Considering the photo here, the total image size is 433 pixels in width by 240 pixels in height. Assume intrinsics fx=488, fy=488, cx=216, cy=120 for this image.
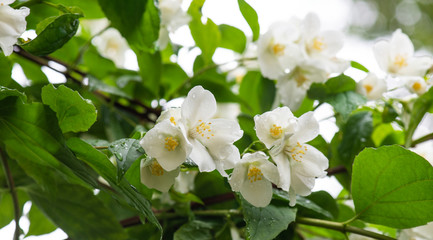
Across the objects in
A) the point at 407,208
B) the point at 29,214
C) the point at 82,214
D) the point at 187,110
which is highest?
the point at 187,110

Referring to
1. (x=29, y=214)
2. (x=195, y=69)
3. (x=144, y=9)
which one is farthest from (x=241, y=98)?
(x=29, y=214)

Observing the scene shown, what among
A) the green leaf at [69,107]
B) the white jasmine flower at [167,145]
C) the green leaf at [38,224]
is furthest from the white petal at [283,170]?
the green leaf at [38,224]

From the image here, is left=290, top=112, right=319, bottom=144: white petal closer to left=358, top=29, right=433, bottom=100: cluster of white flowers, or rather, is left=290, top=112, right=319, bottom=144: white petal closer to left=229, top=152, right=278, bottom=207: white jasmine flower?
left=229, top=152, right=278, bottom=207: white jasmine flower

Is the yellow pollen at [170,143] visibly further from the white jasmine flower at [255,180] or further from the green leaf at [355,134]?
the green leaf at [355,134]

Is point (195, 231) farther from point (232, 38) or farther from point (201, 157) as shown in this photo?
point (232, 38)

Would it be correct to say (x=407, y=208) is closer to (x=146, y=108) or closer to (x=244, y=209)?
(x=244, y=209)

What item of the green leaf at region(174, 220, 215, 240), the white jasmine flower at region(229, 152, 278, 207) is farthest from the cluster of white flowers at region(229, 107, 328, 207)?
the green leaf at region(174, 220, 215, 240)
